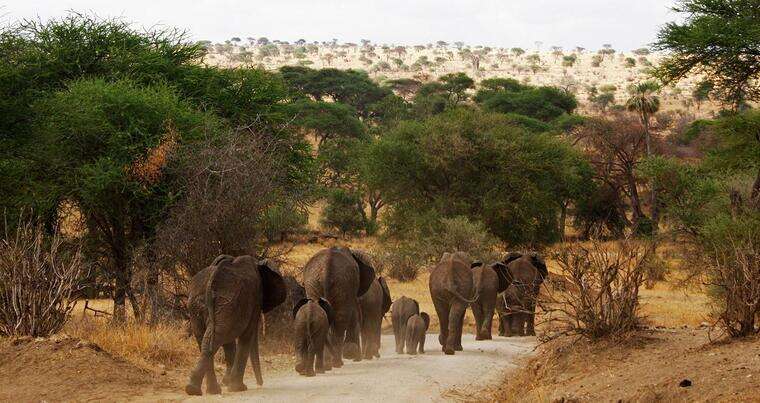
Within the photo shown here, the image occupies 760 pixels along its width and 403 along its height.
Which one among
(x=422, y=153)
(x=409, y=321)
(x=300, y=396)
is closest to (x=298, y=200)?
(x=409, y=321)

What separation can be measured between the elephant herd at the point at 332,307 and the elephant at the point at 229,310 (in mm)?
11

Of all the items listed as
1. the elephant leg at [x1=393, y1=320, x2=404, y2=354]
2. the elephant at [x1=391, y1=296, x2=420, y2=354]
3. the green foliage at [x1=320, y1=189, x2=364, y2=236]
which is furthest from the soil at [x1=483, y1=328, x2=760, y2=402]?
the green foliage at [x1=320, y1=189, x2=364, y2=236]

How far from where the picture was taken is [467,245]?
111ft

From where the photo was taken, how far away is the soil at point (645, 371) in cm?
943

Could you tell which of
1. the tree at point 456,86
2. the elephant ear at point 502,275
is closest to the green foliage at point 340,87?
the tree at point 456,86

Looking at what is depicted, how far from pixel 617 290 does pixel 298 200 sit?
901 centimetres

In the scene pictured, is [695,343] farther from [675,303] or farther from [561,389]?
[675,303]

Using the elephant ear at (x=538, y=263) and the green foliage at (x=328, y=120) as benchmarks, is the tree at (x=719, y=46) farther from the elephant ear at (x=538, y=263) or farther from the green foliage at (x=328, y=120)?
the green foliage at (x=328, y=120)

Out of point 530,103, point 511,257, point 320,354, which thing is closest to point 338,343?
point 320,354

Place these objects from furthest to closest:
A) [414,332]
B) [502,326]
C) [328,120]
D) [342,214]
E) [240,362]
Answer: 1. [328,120]
2. [342,214]
3. [502,326]
4. [414,332]
5. [240,362]

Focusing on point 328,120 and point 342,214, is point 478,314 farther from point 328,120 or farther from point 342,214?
point 328,120

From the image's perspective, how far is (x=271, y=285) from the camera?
12562 mm

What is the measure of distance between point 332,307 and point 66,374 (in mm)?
4351

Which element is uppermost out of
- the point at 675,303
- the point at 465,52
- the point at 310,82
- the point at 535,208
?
the point at 465,52
